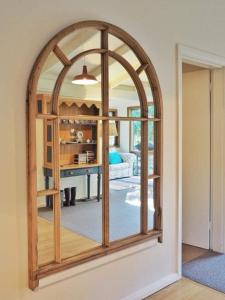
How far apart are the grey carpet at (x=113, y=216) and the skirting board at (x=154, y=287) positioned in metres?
0.45

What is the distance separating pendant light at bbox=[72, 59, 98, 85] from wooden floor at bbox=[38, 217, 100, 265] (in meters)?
0.91

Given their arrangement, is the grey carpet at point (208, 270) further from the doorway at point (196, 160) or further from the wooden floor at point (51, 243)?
the wooden floor at point (51, 243)

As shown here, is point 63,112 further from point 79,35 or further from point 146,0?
point 146,0

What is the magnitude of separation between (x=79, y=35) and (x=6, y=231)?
1262mm

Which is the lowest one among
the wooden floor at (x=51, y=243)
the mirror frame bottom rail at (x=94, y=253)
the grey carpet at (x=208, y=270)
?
the grey carpet at (x=208, y=270)

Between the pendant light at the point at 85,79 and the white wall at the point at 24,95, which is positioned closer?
the white wall at the point at 24,95

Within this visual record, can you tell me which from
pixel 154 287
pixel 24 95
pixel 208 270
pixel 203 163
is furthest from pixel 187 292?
pixel 24 95

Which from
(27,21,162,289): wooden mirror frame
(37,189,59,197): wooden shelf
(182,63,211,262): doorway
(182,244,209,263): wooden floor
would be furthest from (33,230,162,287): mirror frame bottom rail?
(182,63,211,262): doorway

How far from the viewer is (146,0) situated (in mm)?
2393

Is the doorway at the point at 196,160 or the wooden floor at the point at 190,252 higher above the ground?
the doorway at the point at 196,160

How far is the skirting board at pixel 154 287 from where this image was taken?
7.91 feet

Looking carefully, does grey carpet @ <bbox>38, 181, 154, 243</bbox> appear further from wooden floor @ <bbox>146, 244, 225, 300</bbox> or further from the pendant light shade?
the pendant light shade

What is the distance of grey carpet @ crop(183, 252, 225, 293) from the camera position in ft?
8.89

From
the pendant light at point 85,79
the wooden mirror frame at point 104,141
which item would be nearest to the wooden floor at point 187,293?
the wooden mirror frame at point 104,141
